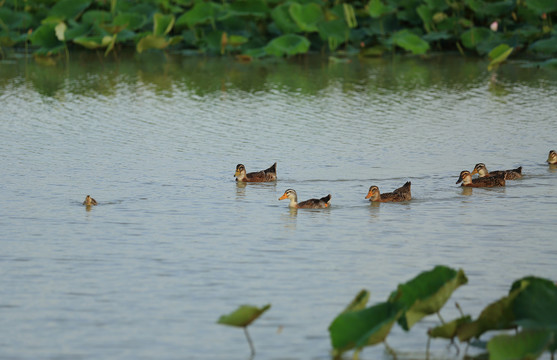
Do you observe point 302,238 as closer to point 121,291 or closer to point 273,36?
point 121,291

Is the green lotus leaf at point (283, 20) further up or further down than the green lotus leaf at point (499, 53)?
further up

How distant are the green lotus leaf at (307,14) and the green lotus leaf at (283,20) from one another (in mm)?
373

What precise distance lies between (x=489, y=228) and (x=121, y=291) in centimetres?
517

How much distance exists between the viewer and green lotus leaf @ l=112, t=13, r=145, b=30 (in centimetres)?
3416

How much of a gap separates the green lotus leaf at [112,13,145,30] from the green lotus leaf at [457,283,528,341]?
27157 mm

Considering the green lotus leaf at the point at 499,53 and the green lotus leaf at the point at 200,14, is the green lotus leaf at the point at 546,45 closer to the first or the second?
the green lotus leaf at the point at 499,53

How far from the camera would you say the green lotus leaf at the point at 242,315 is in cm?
805

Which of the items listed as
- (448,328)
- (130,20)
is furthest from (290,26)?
(448,328)

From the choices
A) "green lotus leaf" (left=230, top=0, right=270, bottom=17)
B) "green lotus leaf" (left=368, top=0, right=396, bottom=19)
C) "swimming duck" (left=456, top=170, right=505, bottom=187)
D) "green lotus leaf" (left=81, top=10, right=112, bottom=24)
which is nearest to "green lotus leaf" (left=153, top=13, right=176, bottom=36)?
"green lotus leaf" (left=81, top=10, right=112, bottom=24)

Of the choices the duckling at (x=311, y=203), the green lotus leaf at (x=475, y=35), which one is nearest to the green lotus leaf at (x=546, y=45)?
the green lotus leaf at (x=475, y=35)

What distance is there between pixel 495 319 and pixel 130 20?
27740 millimetres

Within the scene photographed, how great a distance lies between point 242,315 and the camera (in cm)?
811

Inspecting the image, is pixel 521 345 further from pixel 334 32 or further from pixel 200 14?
pixel 200 14

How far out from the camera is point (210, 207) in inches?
583
